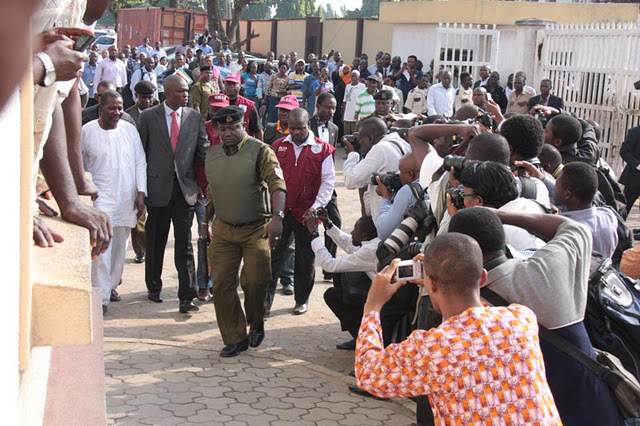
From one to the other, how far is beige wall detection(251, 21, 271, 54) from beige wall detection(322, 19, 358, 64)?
4665 mm

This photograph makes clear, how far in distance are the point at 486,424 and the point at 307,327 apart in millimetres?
4569

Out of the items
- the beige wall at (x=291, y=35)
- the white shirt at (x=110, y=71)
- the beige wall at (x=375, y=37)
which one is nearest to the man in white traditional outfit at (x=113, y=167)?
the white shirt at (x=110, y=71)

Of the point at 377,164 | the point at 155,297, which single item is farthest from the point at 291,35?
the point at 377,164

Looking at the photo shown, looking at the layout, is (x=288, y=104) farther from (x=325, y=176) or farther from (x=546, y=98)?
(x=546, y=98)

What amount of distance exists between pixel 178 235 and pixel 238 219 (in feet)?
4.31

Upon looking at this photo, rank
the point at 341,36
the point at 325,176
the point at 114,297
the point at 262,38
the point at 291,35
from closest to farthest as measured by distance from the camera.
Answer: the point at 325,176, the point at 114,297, the point at 341,36, the point at 291,35, the point at 262,38

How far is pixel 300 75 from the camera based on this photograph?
1856 cm

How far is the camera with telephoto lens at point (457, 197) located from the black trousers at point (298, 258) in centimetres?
344

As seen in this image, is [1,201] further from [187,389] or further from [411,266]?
[187,389]

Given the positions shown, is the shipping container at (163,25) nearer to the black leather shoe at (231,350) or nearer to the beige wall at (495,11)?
the beige wall at (495,11)

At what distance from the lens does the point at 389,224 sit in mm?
5027

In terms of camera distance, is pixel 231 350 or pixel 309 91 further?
pixel 309 91

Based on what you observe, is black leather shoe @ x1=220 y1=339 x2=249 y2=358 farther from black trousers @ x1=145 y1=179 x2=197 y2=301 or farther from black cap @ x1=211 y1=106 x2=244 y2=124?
black cap @ x1=211 y1=106 x2=244 y2=124

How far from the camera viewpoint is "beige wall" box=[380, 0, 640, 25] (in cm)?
2014
